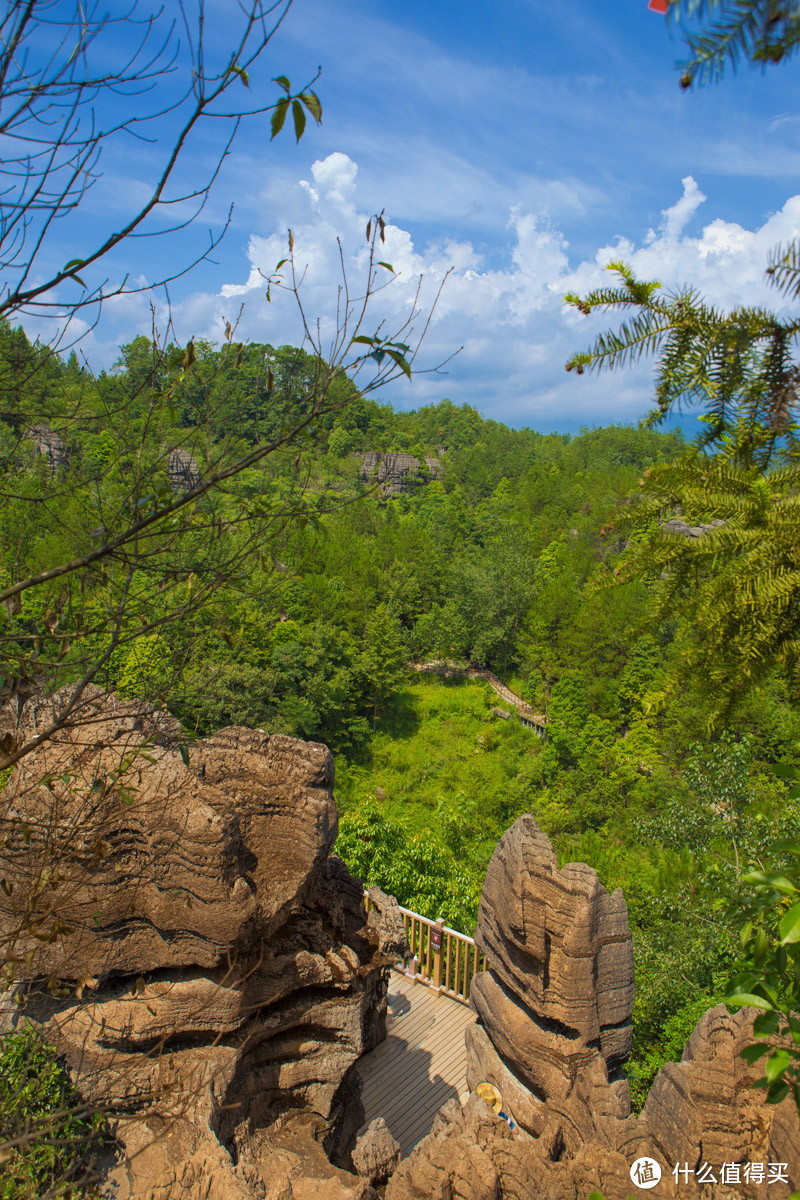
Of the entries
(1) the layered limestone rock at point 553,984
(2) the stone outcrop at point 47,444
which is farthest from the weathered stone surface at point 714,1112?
(2) the stone outcrop at point 47,444

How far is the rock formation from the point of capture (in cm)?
430

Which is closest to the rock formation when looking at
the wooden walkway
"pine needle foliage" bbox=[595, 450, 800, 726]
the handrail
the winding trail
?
the wooden walkway

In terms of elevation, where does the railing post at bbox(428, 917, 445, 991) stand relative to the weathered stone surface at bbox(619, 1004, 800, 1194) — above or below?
below

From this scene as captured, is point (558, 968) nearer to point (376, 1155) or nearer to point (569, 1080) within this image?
point (569, 1080)

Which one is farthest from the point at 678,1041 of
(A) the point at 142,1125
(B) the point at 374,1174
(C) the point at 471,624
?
(C) the point at 471,624

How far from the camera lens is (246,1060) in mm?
5391

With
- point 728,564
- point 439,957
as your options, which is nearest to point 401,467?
point 439,957

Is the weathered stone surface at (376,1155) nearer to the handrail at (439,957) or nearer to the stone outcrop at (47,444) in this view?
the handrail at (439,957)

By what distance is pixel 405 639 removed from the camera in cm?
3119

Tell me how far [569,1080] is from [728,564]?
203 inches

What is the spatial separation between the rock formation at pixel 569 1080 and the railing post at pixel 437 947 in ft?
4.46

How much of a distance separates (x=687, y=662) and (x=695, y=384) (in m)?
1.19

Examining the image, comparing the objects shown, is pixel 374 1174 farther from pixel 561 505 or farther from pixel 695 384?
pixel 561 505

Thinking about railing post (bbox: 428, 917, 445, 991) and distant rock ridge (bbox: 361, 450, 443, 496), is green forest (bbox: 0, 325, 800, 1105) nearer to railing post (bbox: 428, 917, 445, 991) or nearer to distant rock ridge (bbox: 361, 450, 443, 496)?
distant rock ridge (bbox: 361, 450, 443, 496)
